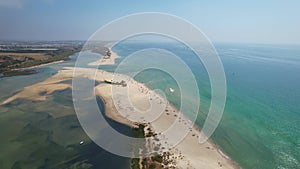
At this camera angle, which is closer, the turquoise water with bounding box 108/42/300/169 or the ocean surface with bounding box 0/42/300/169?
the ocean surface with bounding box 0/42/300/169

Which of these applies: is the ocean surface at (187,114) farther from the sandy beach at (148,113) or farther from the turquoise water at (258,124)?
the sandy beach at (148,113)

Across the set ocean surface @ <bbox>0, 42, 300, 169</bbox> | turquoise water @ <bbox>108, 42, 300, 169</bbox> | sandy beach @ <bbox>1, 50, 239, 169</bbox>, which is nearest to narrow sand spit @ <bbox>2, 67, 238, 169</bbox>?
sandy beach @ <bbox>1, 50, 239, 169</bbox>

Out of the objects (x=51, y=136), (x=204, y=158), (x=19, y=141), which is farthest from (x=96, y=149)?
(x=204, y=158)

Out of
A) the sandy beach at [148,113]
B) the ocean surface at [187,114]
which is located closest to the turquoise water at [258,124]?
the ocean surface at [187,114]

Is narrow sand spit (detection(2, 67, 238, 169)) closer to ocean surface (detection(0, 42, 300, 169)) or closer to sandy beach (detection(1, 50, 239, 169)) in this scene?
sandy beach (detection(1, 50, 239, 169))

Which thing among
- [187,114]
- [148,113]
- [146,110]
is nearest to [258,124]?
[187,114]

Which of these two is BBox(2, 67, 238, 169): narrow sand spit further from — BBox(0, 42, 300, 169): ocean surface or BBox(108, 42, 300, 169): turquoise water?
BBox(108, 42, 300, 169): turquoise water

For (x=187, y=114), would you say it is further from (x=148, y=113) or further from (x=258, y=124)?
(x=258, y=124)
